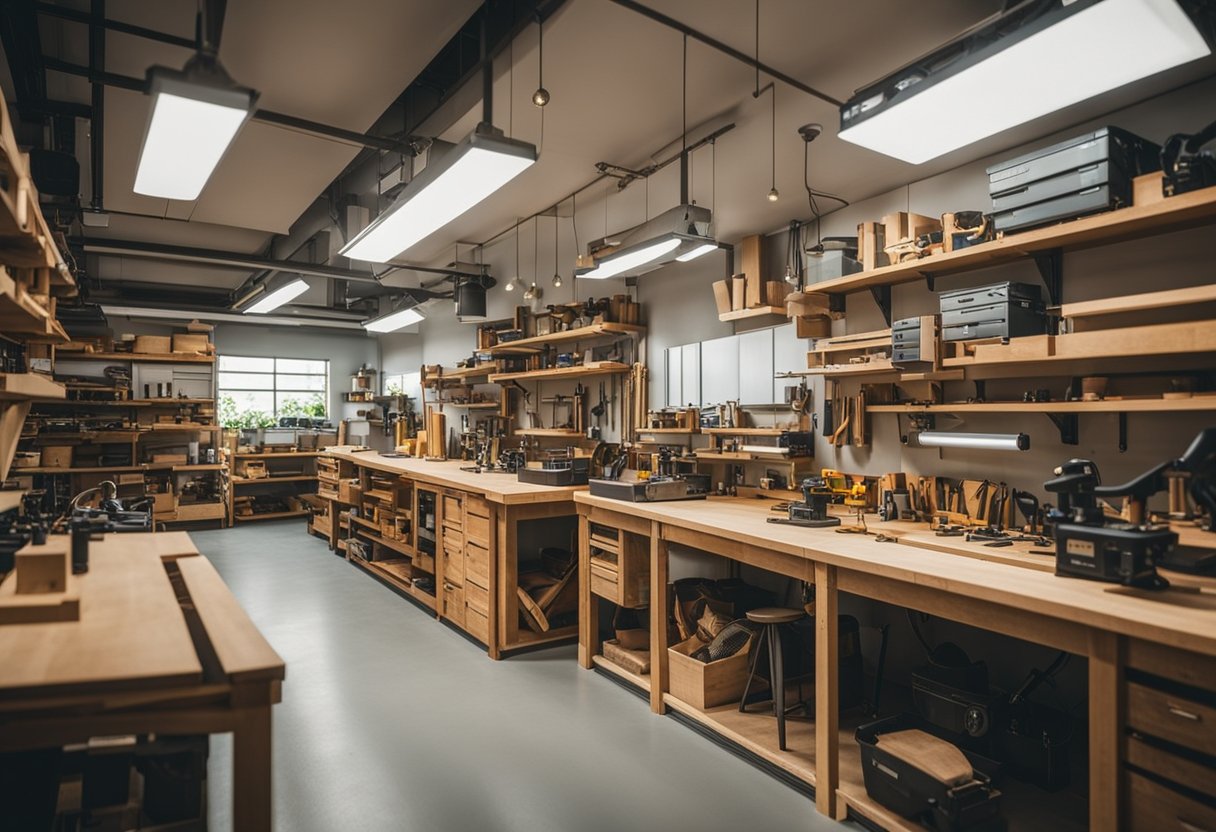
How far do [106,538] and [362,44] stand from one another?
7.86 feet

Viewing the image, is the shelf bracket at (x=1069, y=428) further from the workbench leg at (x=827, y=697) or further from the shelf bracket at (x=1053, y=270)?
the workbench leg at (x=827, y=697)

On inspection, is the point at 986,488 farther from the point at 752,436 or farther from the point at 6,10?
the point at 6,10

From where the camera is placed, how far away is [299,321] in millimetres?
10102

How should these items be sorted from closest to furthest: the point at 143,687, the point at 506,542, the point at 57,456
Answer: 1. the point at 143,687
2. the point at 506,542
3. the point at 57,456

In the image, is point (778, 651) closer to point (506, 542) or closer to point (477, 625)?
point (506, 542)

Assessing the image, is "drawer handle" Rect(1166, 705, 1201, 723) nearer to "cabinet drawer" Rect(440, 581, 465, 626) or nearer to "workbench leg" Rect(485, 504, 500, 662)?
"workbench leg" Rect(485, 504, 500, 662)

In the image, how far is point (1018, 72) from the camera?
1978mm

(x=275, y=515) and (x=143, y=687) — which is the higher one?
(x=143, y=687)

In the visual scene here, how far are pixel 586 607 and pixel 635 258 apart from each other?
6.77ft

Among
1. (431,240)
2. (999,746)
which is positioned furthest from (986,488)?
(431,240)

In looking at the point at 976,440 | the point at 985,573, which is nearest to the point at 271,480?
the point at 976,440

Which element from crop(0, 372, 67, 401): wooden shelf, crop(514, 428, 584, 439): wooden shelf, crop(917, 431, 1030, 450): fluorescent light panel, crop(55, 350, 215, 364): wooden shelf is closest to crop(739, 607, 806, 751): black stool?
crop(917, 431, 1030, 450): fluorescent light panel

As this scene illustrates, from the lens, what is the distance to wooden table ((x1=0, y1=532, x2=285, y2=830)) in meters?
1.27

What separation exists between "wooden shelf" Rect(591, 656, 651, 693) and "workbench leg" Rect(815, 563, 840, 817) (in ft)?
3.65
